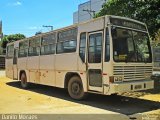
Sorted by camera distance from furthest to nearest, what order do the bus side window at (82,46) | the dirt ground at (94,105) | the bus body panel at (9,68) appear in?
the bus body panel at (9,68) → the bus side window at (82,46) → the dirt ground at (94,105)

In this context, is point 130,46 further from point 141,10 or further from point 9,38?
point 9,38

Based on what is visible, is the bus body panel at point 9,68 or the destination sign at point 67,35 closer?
the destination sign at point 67,35

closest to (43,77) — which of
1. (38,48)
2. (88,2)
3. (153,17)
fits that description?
(38,48)

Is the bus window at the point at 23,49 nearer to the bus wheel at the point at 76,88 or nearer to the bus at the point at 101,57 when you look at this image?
the bus at the point at 101,57

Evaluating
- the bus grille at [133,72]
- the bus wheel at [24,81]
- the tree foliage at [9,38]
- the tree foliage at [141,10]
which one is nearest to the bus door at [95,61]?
the bus grille at [133,72]

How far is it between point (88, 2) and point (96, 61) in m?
86.0

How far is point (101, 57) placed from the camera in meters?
11.5

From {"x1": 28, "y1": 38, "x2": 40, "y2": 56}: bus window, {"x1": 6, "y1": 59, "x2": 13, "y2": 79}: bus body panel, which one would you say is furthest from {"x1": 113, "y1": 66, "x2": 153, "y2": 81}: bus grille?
{"x1": 6, "y1": 59, "x2": 13, "y2": 79}: bus body panel

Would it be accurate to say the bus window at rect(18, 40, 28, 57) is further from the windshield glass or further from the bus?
the windshield glass

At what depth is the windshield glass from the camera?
1127 cm

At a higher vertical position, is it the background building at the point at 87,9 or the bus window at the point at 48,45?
the background building at the point at 87,9

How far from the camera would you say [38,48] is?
1661cm

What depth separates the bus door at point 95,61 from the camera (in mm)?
11539

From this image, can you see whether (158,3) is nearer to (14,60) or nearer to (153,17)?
(153,17)
